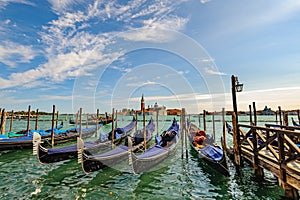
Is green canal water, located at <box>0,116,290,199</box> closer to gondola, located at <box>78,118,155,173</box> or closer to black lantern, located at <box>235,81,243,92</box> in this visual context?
gondola, located at <box>78,118,155,173</box>

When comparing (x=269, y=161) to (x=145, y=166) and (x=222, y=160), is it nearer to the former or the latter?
(x=222, y=160)

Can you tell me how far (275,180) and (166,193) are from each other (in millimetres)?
3074

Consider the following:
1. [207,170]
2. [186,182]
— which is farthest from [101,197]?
[207,170]

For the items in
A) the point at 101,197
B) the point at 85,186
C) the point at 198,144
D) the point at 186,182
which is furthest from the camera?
the point at 198,144

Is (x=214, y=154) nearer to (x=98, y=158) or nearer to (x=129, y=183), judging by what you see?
(x=129, y=183)

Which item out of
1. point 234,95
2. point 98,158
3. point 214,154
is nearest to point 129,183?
point 98,158

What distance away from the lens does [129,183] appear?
517 cm

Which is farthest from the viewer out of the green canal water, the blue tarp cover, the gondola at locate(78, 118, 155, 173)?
the blue tarp cover

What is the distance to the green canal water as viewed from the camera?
4.40m

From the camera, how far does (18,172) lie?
612 cm

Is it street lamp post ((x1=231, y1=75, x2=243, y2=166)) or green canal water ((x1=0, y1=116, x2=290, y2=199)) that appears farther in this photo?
street lamp post ((x1=231, y1=75, x2=243, y2=166))

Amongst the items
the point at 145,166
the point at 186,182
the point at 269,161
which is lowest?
the point at 186,182

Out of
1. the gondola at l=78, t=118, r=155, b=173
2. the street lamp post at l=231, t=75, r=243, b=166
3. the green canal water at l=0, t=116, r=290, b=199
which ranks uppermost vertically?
the street lamp post at l=231, t=75, r=243, b=166

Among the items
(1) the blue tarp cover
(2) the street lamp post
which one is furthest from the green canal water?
(2) the street lamp post
